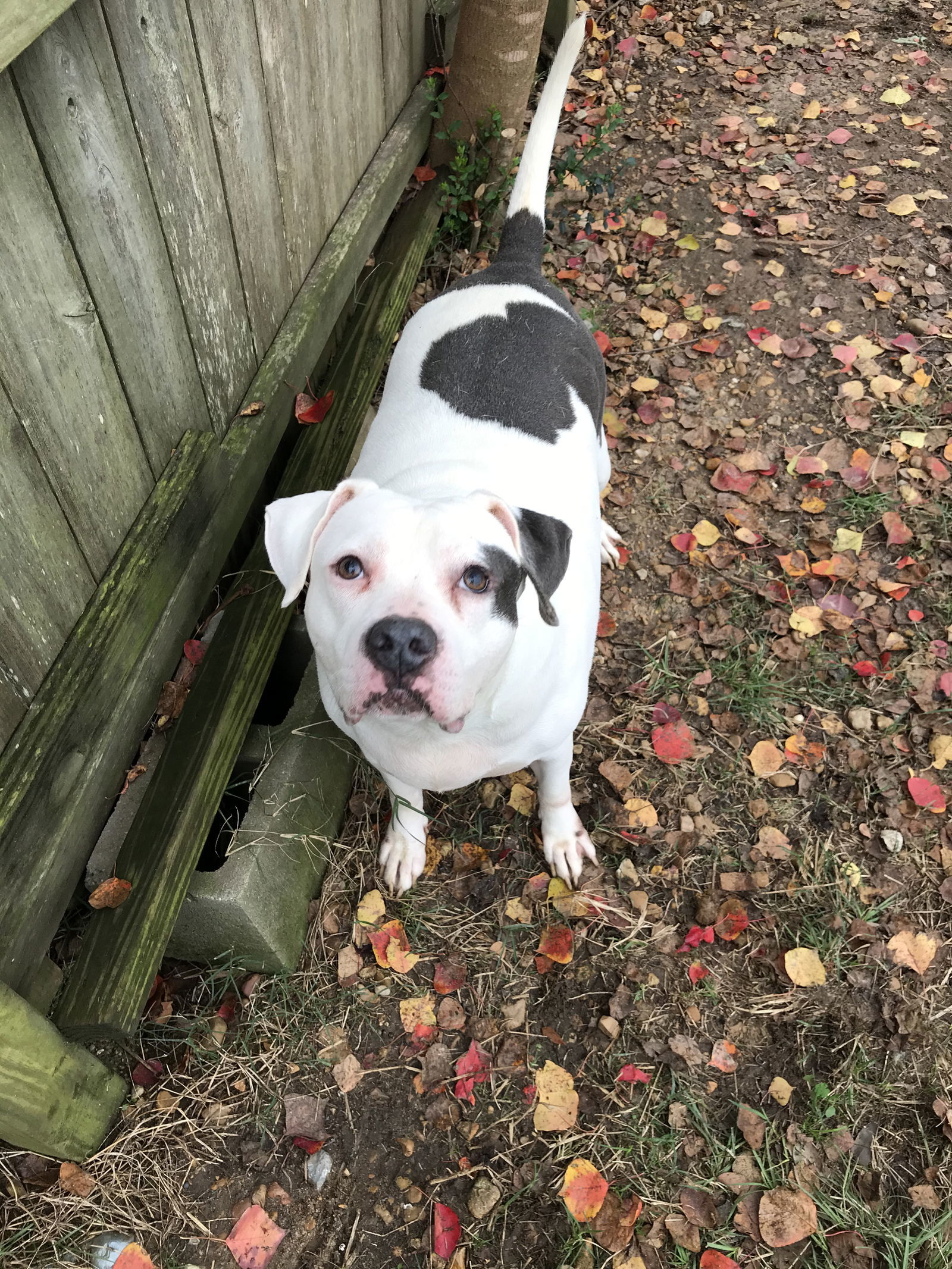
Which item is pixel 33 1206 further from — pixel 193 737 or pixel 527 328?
pixel 527 328

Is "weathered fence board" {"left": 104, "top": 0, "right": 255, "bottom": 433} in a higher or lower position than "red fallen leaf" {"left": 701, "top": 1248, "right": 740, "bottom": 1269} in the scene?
higher

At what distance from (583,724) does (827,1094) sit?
1.46 metres

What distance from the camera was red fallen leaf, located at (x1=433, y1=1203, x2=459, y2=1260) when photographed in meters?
2.40

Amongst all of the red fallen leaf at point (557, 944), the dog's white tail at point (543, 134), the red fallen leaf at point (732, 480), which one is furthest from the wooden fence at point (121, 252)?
the red fallen leaf at point (732, 480)

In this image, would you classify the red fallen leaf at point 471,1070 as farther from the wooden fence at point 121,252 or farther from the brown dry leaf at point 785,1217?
the wooden fence at point 121,252

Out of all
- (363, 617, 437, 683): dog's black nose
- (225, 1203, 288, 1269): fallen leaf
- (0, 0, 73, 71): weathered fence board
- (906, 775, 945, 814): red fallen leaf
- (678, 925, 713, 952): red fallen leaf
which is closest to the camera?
(0, 0, 73, 71): weathered fence board

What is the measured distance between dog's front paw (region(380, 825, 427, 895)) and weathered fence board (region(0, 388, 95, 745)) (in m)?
1.39

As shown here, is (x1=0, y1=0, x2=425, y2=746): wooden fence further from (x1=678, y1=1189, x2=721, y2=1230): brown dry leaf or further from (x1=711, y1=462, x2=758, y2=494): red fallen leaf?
(x1=678, y1=1189, x2=721, y2=1230): brown dry leaf

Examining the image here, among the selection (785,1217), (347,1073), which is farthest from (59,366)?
(785,1217)

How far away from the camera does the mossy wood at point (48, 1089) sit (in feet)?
6.40

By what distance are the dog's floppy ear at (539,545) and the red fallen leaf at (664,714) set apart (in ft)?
4.68

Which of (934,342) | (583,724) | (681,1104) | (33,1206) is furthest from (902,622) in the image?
(33,1206)

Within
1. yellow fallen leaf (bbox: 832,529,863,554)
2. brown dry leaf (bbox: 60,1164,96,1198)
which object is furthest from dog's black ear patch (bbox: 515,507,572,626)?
yellow fallen leaf (bbox: 832,529,863,554)

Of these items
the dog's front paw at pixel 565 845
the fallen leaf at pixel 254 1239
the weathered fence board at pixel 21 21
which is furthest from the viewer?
the dog's front paw at pixel 565 845
